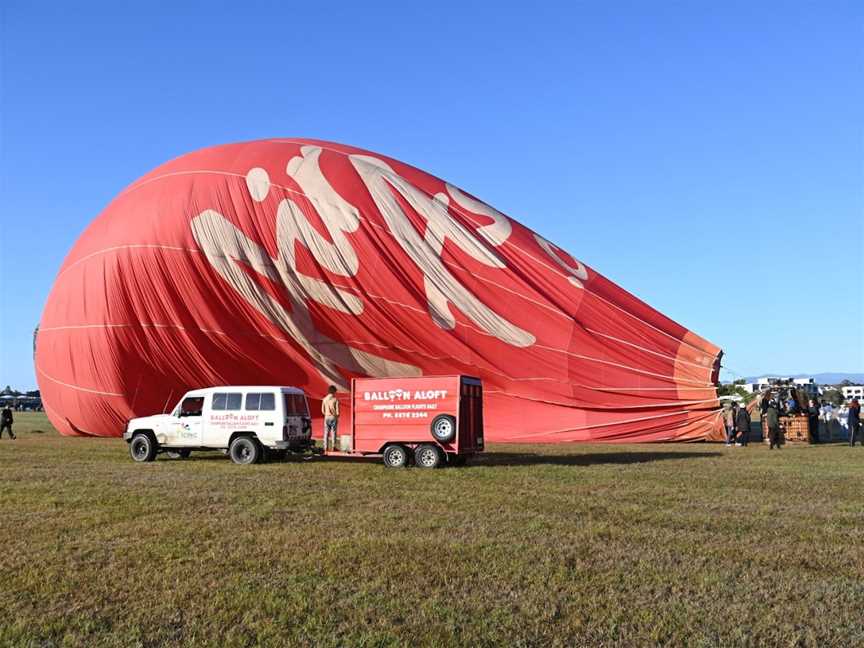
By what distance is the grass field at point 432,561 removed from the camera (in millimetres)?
5766

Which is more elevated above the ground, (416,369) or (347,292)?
(347,292)

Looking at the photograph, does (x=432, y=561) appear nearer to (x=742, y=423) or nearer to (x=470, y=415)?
(x=470, y=415)

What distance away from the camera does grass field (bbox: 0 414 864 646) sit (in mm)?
5766

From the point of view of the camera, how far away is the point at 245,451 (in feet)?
59.2

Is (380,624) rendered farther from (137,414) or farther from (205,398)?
(137,414)

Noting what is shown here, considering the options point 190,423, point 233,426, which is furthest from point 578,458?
point 190,423

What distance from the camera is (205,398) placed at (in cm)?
1870

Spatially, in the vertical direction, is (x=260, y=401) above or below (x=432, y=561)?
above

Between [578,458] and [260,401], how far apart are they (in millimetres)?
7189

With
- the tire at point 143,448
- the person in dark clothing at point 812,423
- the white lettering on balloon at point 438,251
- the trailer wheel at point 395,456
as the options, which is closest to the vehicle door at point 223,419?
the tire at point 143,448

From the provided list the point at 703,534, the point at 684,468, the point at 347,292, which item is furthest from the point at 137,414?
the point at 703,534

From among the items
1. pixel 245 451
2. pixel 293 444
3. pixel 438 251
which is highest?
pixel 438 251

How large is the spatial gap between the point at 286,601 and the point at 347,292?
18.3m

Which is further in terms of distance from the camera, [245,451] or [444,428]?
[245,451]
